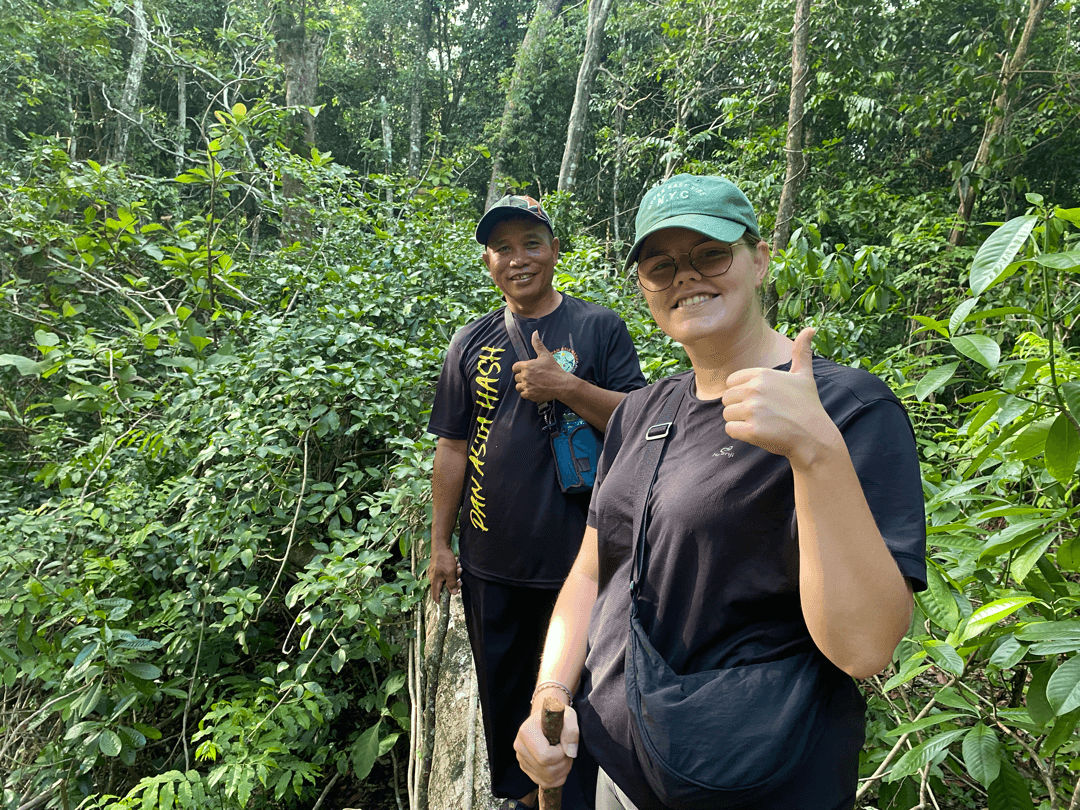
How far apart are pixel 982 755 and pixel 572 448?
1188 millimetres

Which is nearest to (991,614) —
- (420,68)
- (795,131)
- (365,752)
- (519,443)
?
(519,443)

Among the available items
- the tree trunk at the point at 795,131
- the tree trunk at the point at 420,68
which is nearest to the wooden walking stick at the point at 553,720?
the tree trunk at the point at 795,131

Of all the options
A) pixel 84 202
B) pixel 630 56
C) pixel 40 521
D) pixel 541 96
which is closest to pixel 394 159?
pixel 541 96

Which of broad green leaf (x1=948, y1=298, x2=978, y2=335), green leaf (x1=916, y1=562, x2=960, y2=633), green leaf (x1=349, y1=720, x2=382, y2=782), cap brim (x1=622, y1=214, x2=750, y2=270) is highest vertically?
cap brim (x1=622, y1=214, x2=750, y2=270)

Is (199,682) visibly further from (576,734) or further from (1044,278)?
(1044,278)

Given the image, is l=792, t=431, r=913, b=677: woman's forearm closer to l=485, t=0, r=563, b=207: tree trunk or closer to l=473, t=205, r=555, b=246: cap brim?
l=473, t=205, r=555, b=246: cap brim

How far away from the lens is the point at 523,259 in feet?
7.10

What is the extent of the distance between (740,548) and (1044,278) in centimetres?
99

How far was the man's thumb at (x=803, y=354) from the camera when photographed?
879 millimetres

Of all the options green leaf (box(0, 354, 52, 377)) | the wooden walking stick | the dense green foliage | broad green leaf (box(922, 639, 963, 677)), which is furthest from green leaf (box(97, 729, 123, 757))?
broad green leaf (box(922, 639, 963, 677))

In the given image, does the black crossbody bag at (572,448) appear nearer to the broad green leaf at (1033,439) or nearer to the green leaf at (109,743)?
the broad green leaf at (1033,439)

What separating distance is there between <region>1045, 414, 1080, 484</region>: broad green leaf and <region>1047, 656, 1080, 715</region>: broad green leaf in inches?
13.2

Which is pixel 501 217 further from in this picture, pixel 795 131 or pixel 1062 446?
pixel 795 131

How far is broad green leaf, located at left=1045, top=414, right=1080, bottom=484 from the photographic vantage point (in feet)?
4.01
